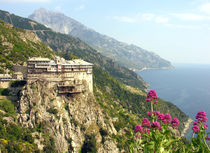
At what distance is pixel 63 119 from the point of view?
6694 centimetres

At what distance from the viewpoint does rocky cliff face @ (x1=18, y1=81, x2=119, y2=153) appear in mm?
61562

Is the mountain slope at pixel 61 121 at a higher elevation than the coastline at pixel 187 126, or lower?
higher

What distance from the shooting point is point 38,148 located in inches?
2233

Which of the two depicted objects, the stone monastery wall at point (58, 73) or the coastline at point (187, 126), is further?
the coastline at point (187, 126)

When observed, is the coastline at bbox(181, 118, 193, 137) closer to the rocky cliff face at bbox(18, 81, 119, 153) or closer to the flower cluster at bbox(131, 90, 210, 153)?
the rocky cliff face at bbox(18, 81, 119, 153)

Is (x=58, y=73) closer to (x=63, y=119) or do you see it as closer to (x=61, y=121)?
(x=63, y=119)

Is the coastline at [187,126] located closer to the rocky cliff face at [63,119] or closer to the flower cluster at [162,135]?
the rocky cliff face at [63,119]

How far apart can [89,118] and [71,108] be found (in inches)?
318

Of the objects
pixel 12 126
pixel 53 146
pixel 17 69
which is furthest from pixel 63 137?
pixel 17 69

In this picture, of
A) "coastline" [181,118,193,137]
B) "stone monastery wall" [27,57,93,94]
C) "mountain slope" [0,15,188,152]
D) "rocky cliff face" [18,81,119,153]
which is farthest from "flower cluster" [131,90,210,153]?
"coastline" [181,118,193,137]

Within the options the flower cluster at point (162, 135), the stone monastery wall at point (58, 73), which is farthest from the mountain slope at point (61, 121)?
the flower cluster at point (162, 135)

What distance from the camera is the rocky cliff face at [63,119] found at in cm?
6156

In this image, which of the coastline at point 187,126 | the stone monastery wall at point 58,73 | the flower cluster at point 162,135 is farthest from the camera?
the coastline at point 187,126

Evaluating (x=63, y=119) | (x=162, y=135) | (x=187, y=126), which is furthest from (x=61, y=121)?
(x=187, y=126)
